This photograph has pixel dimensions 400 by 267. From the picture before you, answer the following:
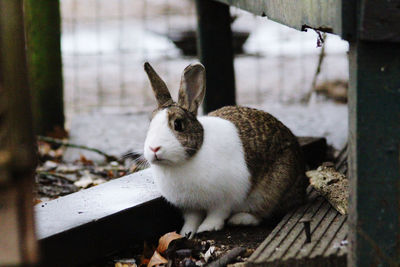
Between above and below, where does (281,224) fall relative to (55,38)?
below

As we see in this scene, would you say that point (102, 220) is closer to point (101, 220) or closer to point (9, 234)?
point (101, 220)

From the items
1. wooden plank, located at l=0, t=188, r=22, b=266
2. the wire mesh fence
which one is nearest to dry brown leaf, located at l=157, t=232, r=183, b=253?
wooden plank, located at l=0, t=188, r=22, b=266

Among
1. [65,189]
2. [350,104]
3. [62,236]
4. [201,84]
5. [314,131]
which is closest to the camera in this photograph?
[350,104]

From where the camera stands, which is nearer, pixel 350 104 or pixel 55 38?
pixel 350 104

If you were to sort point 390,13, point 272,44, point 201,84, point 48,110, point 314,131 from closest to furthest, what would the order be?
point 390,13, point 201,84, point 314,131, point 48,110, point 272,44

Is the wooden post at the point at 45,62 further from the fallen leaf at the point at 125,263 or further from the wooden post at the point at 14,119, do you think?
the wooden post at the point at 14,119

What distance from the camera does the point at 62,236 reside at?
10.5 ft

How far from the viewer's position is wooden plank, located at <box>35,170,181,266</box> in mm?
3215

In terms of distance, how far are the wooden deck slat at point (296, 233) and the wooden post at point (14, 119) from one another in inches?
60.5

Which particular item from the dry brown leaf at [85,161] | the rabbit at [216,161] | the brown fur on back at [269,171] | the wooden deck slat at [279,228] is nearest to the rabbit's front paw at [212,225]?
the rabbit at [216,161]

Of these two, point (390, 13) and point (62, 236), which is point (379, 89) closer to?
point (390, 13)

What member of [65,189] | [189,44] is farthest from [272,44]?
[65,189]

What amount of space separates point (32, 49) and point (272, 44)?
151 inches

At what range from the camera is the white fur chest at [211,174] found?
3523mm
